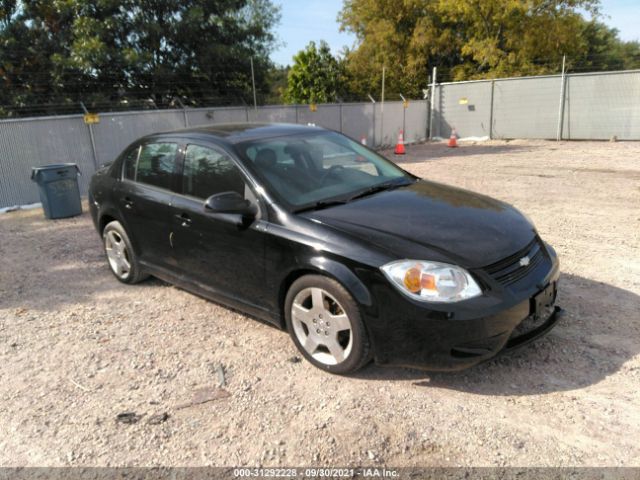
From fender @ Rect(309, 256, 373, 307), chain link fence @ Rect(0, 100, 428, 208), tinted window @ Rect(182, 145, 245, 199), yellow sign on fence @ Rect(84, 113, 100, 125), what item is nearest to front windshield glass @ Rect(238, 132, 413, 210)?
tinted window @ Rect(182, 145, 245, 199)

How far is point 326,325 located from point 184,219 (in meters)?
1.57

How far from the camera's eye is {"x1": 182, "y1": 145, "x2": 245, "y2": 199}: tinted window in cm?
375

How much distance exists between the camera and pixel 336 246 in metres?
3.09

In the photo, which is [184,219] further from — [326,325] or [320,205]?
[326,325]

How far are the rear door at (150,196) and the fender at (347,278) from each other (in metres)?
1.71

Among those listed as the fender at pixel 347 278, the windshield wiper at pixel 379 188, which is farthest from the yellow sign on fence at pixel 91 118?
the fender at pixel 347 278

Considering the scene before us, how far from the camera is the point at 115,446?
273cm

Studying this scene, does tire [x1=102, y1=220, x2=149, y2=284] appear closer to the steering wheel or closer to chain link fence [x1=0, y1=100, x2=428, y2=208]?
the steering wheel

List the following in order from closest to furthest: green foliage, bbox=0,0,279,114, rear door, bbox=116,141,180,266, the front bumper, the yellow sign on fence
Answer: the front bumper → rear door, bbox=116,141,180,266 → the yellow sign on fence → green foliage, bbox=0,0,279,114

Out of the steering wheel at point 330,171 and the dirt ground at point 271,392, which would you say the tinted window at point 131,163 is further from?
the steering wheel at point 330,171

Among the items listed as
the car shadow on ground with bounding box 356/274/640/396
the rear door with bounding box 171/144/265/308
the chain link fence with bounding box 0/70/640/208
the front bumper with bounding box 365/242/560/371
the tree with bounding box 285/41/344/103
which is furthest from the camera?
the tree with bounding box 285/41/344/103

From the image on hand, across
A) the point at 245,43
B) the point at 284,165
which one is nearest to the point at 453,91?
the point at 245,43

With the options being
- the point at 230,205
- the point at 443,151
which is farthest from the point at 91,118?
the point at 443,151

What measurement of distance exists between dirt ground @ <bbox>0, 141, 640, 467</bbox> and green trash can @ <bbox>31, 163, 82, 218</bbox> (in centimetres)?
369
